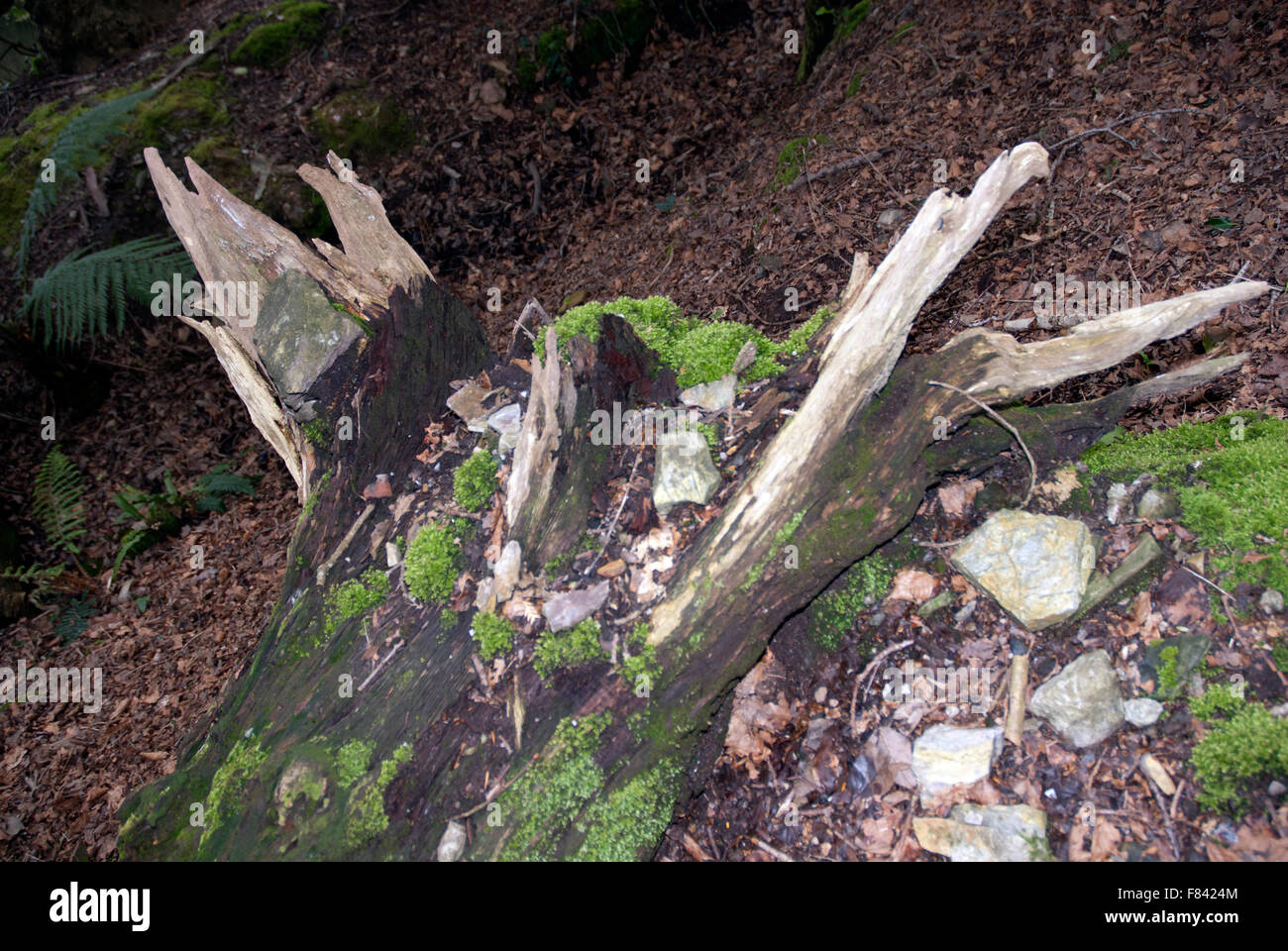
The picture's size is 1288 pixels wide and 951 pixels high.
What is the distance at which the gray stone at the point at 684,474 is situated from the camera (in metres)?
2.86

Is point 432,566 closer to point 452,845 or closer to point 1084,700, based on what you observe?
point 452,845

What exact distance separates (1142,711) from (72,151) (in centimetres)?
1003

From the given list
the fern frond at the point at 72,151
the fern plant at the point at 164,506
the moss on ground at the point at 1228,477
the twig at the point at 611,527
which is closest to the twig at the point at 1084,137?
the moss on ground at the point at 1228,477

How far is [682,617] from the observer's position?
2.62 meters

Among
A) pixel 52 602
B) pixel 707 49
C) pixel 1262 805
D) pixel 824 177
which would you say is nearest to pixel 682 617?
pixel 1262 805

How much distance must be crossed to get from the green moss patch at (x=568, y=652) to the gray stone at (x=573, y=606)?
62 mm

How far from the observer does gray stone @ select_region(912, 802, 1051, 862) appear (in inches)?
87.7

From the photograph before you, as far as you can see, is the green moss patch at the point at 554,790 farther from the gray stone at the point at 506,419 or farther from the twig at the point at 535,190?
the twig at the point at 535,190

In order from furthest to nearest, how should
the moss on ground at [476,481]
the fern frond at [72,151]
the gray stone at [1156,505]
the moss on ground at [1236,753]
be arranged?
the fern frond at [72,151], the moss on ground at [476,481], the gray stone at [1156,505], the moss on ground at [1236,753]

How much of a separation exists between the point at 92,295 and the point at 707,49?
7.29m

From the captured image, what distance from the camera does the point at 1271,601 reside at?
7.91 ft

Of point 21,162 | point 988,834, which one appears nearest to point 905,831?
point 988,834

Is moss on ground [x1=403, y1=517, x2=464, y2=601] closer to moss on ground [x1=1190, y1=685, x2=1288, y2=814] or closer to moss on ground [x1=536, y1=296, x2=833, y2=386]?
moss on ground [x1=536, y1=296, x2=833, y2=386]
